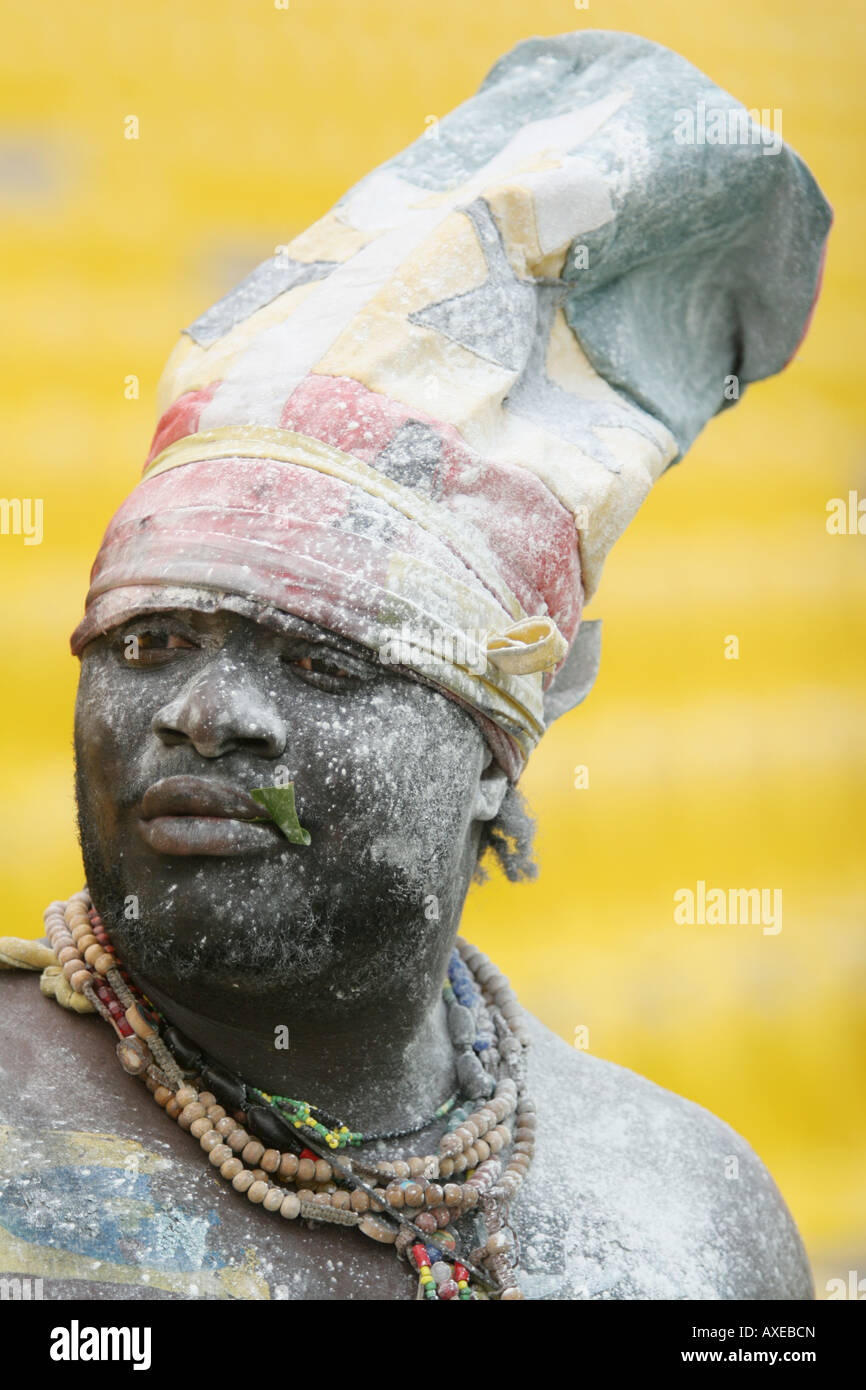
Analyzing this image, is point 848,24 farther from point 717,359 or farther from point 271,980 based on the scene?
point 271,980

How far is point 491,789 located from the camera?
2.38 meters

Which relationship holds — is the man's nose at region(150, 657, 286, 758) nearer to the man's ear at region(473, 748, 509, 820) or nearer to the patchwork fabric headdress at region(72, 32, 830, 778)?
the patchwork fabric headdress at region(72, 32, 830, 778)

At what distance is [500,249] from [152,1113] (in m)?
1.28

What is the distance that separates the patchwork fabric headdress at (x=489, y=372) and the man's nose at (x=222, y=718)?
0.10 meters

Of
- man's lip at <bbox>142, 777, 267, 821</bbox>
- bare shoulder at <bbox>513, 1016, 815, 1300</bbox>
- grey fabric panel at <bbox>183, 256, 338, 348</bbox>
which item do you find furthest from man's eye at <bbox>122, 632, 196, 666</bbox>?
bare shoulder at <bbox>513, 1016, 815, 1300</bbox>

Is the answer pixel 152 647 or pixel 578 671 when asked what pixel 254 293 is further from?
pixel 578 671

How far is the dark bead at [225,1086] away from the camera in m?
2.22

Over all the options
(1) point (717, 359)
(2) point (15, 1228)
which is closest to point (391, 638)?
(2) point (15, 1228)

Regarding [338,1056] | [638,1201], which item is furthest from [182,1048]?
[638,1201]

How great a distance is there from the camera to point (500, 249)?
2.43m

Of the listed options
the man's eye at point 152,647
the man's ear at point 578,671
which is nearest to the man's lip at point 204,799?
the man's eye at point 152,647

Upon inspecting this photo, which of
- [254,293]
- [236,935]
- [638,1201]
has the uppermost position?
[254,293]

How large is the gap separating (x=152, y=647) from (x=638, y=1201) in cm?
111

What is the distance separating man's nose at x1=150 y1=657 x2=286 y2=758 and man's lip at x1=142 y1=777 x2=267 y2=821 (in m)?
0.04
